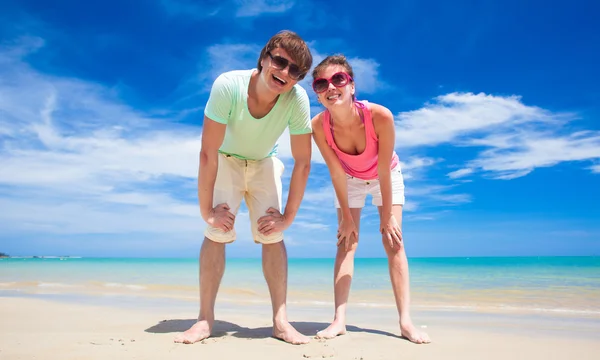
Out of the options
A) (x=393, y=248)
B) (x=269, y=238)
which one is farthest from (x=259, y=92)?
(x=393, y=248)

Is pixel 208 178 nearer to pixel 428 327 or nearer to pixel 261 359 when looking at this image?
pixel 261 359

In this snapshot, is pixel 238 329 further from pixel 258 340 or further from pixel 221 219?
pixel 221 219

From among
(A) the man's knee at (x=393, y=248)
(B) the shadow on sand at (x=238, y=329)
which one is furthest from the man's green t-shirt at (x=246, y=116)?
(B) the shadow on sand at (x=238, y=329)

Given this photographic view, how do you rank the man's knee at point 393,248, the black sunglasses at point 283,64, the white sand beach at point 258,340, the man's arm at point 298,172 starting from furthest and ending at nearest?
the man's knee at point 393,248
the man's arm at point 298,172
the black sunglasses at point 283,64
the white sand beach at point 258,340

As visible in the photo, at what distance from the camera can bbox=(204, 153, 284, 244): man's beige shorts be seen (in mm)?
3549

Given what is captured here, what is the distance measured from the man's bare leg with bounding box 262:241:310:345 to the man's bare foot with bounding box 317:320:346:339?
21 centimetres

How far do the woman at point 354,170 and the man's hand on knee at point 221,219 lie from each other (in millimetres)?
976

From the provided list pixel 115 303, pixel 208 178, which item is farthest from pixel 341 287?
pixel 115 303

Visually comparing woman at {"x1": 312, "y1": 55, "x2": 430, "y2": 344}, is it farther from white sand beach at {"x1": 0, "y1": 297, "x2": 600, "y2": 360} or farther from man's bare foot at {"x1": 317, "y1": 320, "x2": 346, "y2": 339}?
white sand beach at {"x1": 0, "y1": 297, "x2": 600, "y2": 360}

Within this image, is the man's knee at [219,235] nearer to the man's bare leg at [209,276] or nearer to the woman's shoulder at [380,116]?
the man's bare leg at [209,276]

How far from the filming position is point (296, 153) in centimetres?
353

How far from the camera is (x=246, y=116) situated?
3.32m

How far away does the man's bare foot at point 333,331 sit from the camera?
11.3 ft

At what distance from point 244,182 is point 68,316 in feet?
8.75
